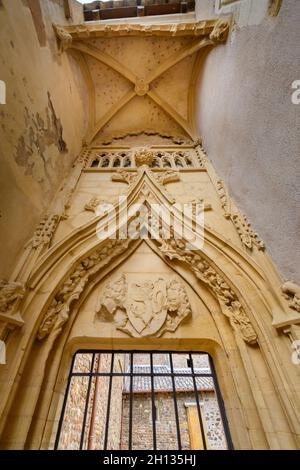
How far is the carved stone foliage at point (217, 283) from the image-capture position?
211cm

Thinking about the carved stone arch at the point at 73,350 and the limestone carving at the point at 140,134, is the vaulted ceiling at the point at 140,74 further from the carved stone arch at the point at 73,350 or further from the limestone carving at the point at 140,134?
the carved stone arch at the point at 73,350

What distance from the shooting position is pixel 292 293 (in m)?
1.92

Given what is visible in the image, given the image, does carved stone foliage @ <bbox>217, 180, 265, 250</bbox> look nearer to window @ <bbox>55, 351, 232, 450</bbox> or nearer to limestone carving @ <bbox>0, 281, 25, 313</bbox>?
window @ <bbox>55, 351, 232, 450</bbox>

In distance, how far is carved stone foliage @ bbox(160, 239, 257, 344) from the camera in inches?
83.1

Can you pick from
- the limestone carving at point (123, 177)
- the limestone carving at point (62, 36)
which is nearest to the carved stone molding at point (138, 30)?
the limestone carving at point (62, 36)

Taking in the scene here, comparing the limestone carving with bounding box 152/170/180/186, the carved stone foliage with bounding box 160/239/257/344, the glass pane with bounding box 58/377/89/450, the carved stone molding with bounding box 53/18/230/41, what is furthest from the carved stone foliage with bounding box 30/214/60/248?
the carved stone molding with bounding box 53/18/230/41

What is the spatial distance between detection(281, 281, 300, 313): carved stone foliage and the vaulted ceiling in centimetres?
443

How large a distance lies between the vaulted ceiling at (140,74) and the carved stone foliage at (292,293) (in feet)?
14.5

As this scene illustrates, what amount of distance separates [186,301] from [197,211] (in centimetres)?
139

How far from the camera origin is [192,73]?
16.6 ft

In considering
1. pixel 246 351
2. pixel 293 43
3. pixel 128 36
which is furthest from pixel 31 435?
pixel 128 36

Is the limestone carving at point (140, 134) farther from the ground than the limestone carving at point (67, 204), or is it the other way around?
the limestone carving at point (140, 134)

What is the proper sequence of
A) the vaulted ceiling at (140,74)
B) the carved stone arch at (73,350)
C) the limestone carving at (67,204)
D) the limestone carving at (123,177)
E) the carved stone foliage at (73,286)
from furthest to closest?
the vaulted ceiling at (140,74) < the limestone carving at (123,177) < the limestone carving at (67,204) < the carved stone foliage at (73,286) < the carved stone arch at (73,350)
